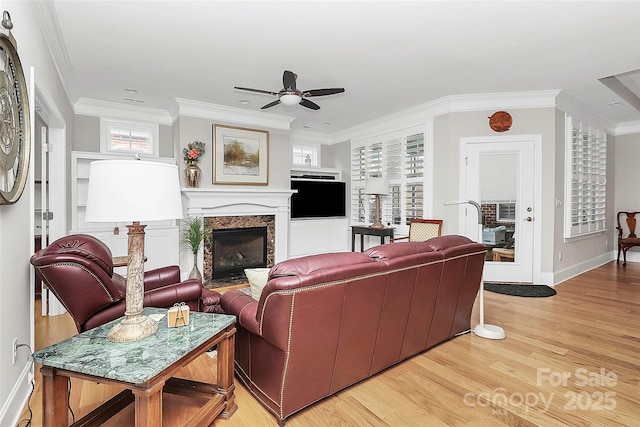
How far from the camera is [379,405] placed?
196 centimetres

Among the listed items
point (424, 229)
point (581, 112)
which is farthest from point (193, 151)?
point (581, 112)

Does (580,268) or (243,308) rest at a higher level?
(243,308)

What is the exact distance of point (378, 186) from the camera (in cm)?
562

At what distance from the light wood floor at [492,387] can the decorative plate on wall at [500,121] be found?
2.62 m

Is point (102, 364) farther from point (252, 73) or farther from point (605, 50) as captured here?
point (605, 50)

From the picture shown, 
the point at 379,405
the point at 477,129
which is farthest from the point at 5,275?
the point at 477,129

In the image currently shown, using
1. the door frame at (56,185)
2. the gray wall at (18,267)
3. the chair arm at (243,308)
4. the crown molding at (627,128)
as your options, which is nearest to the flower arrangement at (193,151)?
→ the door frame at (56,185)

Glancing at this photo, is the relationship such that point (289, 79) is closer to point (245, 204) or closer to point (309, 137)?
point (245, 204)

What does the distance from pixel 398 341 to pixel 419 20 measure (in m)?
2.55

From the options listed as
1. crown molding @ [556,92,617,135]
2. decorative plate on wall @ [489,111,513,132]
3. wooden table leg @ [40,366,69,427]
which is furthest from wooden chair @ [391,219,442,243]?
wooden table leg @ [40,366,69,427]

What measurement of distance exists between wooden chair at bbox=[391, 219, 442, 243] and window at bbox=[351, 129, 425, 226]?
0.26 metres

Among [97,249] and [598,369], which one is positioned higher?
[97,249]

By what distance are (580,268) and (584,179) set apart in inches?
55.6

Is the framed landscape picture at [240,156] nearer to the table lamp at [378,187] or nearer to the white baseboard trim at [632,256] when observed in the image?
the table lamp at [378,187]
